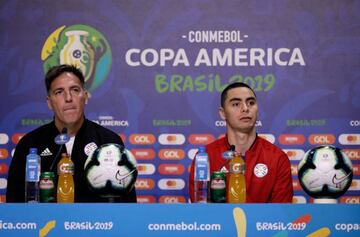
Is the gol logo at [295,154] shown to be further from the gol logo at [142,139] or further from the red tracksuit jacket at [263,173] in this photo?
the gol logo at [142,139]

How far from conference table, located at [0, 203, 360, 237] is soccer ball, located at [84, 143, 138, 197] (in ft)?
1.05

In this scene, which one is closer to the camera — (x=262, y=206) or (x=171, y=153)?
(x=262, y=206)

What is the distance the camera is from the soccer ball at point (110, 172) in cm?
262

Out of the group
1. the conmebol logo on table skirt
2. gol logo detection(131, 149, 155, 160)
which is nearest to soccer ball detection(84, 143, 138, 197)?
gol logo detection(131, 149, 155, 160)

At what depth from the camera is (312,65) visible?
430cm

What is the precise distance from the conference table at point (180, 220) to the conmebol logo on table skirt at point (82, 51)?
7.12 feet

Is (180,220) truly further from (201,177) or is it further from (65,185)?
(65,185)

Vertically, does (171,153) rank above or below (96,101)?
below

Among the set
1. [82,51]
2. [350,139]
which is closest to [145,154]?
[82,51]

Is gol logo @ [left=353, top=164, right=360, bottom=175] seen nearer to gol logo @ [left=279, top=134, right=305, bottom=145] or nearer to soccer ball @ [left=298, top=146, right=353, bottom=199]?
gol logo @ [left=279, top=134, right=305, bottom=145]

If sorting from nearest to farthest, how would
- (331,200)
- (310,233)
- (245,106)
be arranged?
(310,233) < (331,200) < (245,106)

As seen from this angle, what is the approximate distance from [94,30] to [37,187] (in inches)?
74.3

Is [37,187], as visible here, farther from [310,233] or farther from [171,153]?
[171,153]

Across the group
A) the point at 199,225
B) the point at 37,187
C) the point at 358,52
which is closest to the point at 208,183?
the point at 199,225
